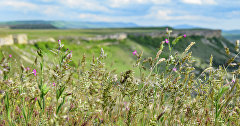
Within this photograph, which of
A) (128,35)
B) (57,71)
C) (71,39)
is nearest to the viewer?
(57,71)

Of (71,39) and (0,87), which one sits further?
(71,39)

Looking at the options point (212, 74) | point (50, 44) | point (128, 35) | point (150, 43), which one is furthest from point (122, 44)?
point (212, 74)

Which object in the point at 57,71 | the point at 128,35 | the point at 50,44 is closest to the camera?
the point at 57,71

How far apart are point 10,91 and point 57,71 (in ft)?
1.97

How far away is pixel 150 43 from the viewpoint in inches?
3590

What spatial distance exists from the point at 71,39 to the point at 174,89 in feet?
205

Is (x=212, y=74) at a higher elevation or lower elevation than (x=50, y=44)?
higher

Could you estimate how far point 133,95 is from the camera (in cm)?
212

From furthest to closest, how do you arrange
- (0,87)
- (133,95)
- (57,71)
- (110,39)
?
(110,39), (133,95), (0,87), (57,71)

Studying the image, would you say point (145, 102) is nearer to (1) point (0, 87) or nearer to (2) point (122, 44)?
(1) point (0, 87)

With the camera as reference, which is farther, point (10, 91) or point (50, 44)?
point (50, 44)

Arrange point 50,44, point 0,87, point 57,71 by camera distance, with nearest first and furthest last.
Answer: point 57,71, point 0,87, point 50,44

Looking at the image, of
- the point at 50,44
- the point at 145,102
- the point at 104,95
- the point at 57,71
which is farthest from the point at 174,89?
the point at 50,44

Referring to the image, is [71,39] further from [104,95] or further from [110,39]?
[104,95]
